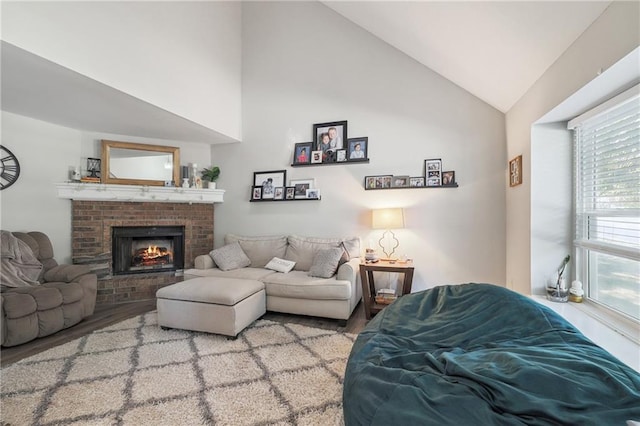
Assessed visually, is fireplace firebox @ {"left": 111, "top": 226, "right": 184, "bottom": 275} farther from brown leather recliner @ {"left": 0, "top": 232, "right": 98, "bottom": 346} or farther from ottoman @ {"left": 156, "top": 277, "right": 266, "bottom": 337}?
ottoman @ {"left": 156, "top": 277, "right": 266, "bottom": 337}

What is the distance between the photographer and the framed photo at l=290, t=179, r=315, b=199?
12.5ft

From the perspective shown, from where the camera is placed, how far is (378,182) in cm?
349

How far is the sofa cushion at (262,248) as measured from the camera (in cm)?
368

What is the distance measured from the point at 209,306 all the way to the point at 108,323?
4.11 feet

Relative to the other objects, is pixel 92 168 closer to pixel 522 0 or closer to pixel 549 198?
pixel 522 0

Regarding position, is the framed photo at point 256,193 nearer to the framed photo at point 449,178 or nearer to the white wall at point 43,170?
the white wall at point 43,170

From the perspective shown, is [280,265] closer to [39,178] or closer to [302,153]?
[302,153]

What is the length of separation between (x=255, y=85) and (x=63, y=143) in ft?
8.34

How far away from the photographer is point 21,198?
10.2 feet

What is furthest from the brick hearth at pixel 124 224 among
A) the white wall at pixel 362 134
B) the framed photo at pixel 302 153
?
the framed photo at pixel 302 153

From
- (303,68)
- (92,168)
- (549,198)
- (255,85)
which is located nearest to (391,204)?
(549,198)

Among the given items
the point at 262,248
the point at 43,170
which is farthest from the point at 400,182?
the point at 43,170

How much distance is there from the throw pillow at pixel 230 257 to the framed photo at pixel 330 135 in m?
1.74

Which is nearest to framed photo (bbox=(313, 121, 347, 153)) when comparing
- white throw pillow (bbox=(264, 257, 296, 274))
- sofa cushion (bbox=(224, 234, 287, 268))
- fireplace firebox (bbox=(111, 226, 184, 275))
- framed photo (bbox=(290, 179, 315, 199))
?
framed photo (bbox=(290, 179, 315, 199))
